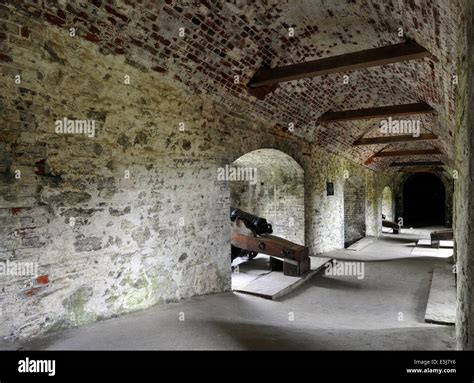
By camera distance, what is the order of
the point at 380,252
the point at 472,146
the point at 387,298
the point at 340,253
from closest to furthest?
the point at 472,146, the point at 387,298, the point at 340,253, the point at 380,252

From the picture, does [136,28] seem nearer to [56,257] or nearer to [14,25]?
[14,25]

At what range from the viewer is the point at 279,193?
28.2 feet

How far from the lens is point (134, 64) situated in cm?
392

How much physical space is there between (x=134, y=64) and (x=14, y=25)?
127 cm

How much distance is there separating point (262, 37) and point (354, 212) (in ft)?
34.3

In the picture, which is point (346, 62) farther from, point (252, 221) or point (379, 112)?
point (252, 221)

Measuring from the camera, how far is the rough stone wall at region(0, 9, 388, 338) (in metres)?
2.92

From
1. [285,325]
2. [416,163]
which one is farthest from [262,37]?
[416,163]

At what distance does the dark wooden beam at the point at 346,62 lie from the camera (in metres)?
3.98

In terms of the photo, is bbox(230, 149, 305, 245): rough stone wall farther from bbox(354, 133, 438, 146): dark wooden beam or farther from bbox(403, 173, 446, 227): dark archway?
bbox(403, 173, 446, 227): dark archway

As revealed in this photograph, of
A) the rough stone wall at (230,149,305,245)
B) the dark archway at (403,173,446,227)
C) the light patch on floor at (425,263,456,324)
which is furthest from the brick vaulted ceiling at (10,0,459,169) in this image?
the dark archway at (403,173,446,227)

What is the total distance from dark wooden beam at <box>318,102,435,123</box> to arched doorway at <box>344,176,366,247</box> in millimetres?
6560

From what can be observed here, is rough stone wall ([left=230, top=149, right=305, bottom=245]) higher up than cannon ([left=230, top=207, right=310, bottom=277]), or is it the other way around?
rough stone wall ([left=230, top=149, right=305, bottom=245])
